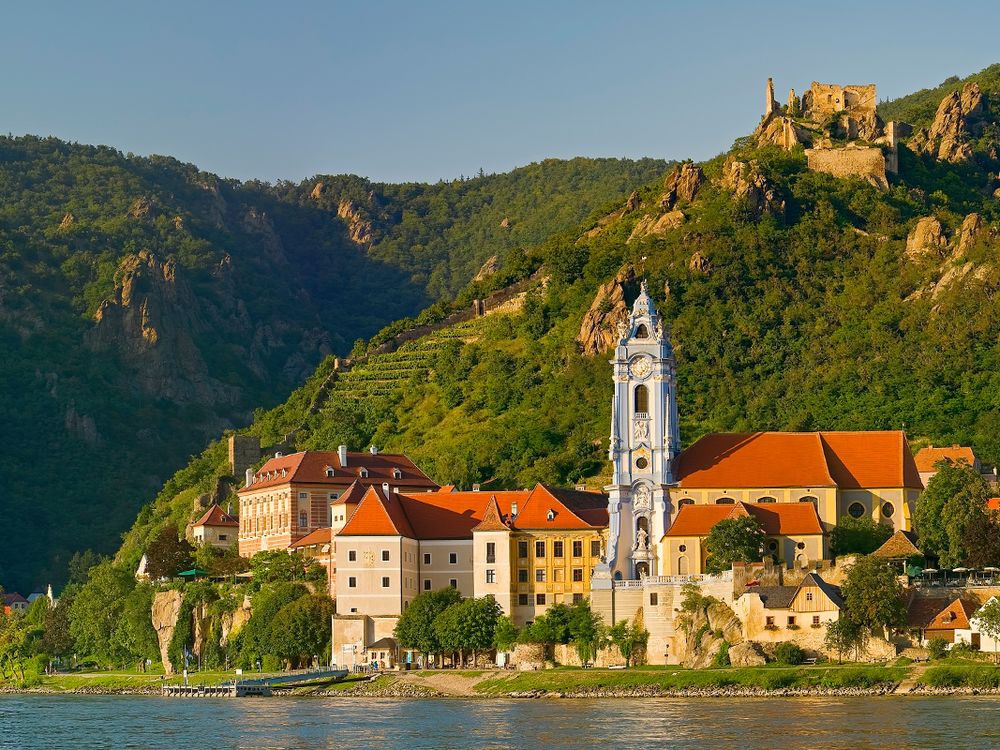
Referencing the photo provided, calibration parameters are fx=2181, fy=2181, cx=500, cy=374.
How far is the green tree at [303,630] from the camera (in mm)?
121688

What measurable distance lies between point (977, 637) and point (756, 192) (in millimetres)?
72606

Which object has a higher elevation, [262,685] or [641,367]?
[641,367]

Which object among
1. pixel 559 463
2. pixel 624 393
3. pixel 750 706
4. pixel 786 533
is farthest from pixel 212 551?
pixel 750 706

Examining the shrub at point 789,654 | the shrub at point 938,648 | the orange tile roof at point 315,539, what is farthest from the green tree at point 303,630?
the shrub at point 938,648

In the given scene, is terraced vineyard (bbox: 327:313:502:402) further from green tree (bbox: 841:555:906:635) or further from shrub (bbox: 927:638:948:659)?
shrub (bbox: 927:638:948:659)

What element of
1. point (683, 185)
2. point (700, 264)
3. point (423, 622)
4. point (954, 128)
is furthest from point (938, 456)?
point (954, 128)

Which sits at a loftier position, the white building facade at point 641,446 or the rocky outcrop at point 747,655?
the white building facade at point 641,446

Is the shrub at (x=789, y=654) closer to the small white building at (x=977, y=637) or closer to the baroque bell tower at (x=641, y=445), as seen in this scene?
the small white building at (x=977, y=637)

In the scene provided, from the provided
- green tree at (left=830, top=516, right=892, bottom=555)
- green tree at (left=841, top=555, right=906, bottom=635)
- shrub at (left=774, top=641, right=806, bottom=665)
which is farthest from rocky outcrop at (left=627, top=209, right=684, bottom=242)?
shrub at (left=774, top=641, right=806, bottom=665)

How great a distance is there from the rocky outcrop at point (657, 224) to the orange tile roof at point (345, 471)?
34.3 m

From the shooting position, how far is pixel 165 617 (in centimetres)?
13538

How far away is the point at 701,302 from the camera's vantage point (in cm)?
16188

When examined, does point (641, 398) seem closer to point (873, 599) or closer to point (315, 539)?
point (873, 599)

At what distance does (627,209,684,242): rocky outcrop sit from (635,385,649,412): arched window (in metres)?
50.2
